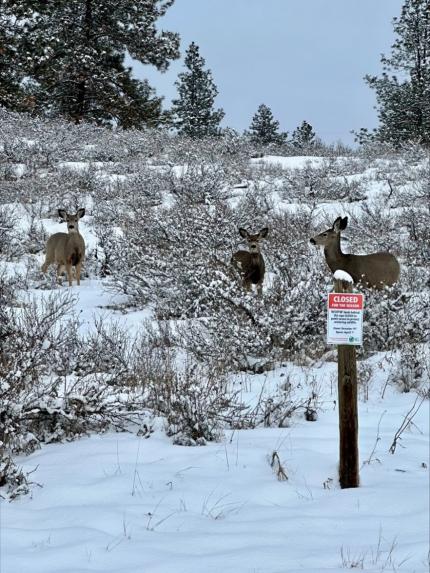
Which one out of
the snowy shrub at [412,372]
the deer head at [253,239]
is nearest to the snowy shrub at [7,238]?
the deer head at [253,239]

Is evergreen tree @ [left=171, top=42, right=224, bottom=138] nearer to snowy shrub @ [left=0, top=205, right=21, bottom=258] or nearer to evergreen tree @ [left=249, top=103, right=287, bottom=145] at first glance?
evergreen tree @ [left=249, top=103, right=287, bottom=145]

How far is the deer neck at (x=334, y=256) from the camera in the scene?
31.8 feet

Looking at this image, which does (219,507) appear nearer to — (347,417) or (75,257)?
(347,417)

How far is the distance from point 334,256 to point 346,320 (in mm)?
5697

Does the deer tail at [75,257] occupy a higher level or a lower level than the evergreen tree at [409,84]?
lower

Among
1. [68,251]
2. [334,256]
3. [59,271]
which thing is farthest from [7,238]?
[334,256]

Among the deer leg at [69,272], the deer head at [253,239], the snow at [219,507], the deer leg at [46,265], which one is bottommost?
the snow at [219,507]

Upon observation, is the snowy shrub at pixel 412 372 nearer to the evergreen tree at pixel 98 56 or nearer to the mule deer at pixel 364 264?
the mule deer at pixel 364 264

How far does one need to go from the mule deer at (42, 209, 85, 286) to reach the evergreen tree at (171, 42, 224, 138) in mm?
33159

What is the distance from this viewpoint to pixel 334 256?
9891 mm

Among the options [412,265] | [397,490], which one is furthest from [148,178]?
[397,490]

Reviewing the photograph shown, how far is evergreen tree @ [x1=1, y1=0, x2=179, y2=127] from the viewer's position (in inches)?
1121

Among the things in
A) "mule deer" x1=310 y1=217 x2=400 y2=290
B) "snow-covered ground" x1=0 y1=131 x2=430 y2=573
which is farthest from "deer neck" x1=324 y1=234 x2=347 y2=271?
"snow-covered ground" x1=0 y1=131 x2=430 y2=573

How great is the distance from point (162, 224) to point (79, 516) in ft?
24.5
